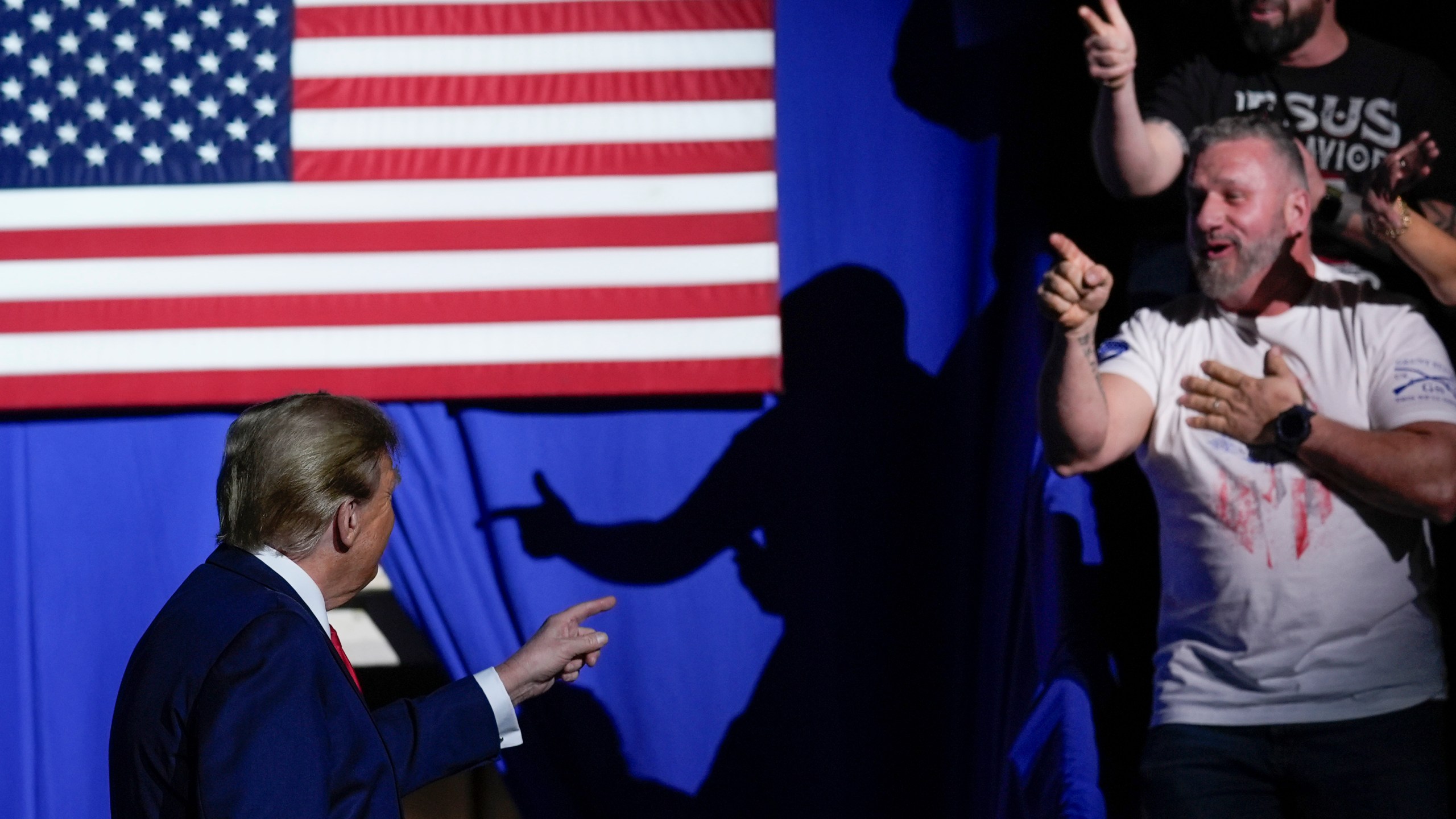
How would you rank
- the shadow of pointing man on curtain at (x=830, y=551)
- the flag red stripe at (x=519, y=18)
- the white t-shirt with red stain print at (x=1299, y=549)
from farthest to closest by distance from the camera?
1. the flag red stripe at (x=519, y=18)
2. the shadow of pointing man on curtain at (x=830, y=551)
3. the white t-shirt with red stain print at (x=1299, y=549)

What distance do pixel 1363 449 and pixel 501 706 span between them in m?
1.22

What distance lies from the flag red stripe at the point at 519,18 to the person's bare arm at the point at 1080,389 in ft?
4.23

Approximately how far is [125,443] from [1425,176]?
8.74 ft

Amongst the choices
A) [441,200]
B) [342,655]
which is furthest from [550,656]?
[441,200]

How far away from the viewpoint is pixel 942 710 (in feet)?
8.68

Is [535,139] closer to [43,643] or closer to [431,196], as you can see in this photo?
[431,196]

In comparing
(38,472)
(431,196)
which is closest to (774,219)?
(431,196)

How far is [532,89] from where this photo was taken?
2.75 m

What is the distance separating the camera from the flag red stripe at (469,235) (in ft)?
8.87

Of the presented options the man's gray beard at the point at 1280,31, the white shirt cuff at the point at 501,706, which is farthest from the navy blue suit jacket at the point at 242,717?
the man's gray beard at the point at 1280,31

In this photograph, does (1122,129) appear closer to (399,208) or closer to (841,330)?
(841,330)

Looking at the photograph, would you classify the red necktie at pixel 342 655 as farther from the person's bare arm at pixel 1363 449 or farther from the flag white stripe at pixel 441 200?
the flag white stripe at pixel 441 200

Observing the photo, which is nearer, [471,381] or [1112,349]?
[1112,349]

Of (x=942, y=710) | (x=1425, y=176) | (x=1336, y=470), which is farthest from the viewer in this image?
(x=942, y=710)
